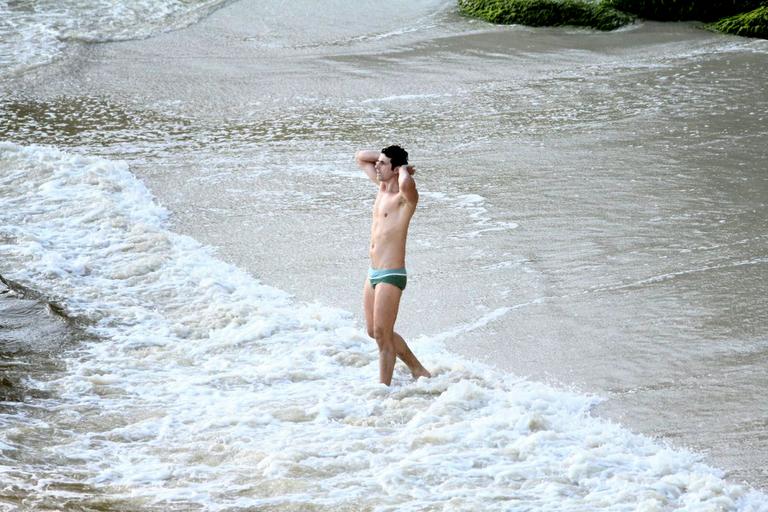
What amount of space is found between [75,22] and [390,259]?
14819mm

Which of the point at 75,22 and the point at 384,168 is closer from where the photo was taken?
the point at 384,168

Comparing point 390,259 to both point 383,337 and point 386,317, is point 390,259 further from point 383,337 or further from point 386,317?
point 383,337

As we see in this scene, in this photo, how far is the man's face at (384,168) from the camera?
6773mm

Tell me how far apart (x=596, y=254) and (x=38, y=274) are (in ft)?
16.1

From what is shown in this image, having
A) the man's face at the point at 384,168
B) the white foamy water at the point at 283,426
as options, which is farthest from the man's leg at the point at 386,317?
the man's face at the point at 384,168

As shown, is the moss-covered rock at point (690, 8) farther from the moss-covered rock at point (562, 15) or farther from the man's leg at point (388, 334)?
the man's leg at point (388, 334)

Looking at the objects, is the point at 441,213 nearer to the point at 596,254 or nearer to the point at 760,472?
the point at 596,254

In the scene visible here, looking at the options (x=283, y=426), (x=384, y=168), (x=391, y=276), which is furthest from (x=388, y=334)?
(x=384, y=168)

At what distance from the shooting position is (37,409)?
6.42 meters

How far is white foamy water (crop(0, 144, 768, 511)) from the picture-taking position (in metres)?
5.39

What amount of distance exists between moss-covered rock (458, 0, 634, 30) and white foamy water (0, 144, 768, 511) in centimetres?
1122

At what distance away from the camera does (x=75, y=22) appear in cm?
1950

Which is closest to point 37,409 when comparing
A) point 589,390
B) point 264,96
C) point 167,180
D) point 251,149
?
point 589,390

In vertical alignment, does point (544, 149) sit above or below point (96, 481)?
above
